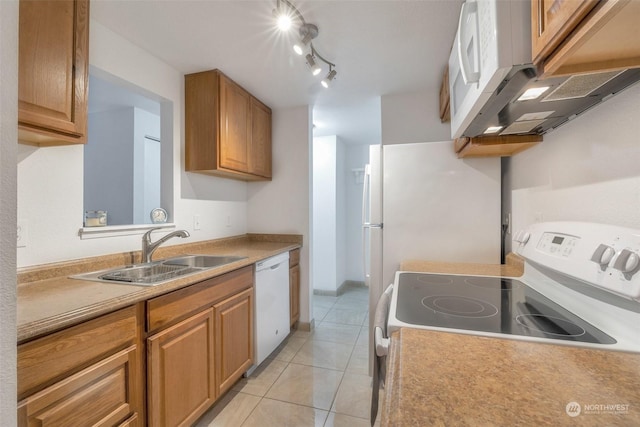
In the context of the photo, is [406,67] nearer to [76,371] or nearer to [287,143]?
[287,143]

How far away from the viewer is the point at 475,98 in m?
0.94

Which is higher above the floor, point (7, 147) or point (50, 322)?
point (7, 147)

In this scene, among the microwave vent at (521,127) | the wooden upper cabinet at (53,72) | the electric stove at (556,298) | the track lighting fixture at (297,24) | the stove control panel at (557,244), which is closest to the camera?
the electric stove at (556,298)

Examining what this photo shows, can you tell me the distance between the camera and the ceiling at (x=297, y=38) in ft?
4.72

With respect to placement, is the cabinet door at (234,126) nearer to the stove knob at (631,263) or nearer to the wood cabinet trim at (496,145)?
the wood cabinet trim at (496,145)

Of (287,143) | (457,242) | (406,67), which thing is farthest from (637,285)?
(287,143)

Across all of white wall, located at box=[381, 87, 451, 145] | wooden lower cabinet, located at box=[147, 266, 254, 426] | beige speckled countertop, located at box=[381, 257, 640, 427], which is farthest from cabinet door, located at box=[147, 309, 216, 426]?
white wall, located at box=[381, 87, 451, 145]

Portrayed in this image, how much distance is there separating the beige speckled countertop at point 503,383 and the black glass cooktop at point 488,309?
0.29ft

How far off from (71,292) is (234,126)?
1595 millimetres

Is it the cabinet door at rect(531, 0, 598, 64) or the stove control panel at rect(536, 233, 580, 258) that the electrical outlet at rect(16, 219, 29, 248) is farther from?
the stove control panel at rect(536, 233, 580, 258)

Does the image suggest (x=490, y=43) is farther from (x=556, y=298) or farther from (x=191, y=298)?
(x=191, y=298)

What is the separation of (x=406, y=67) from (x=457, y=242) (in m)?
1.35

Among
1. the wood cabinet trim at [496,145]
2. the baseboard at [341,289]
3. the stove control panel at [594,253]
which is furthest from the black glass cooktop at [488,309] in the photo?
the baseboard at [341,289]

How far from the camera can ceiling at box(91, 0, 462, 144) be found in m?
1.44
